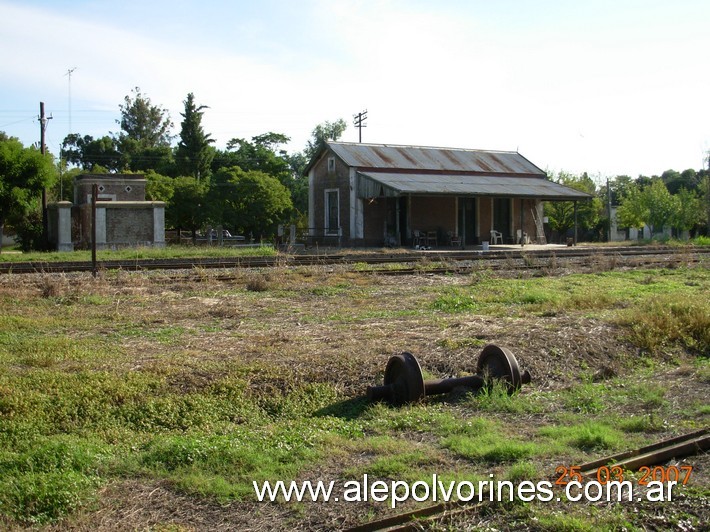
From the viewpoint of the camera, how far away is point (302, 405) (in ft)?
23.0

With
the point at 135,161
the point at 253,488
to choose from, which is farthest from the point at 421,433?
the point at 135,161

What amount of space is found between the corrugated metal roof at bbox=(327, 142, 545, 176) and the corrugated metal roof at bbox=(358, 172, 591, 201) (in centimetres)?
78

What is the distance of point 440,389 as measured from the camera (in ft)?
23.5

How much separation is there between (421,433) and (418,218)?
31.3 metres

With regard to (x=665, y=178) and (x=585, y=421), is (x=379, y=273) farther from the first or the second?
(x=665, y=178)

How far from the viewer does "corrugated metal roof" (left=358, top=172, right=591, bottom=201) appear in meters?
33.7

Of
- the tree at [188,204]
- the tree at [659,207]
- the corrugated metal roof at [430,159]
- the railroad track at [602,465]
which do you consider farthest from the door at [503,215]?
the railroad track at [602,465]

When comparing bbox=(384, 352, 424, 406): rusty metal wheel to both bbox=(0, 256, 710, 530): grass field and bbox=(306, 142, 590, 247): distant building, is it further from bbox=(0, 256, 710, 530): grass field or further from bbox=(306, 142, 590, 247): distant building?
bbox=(306, 142, 590, 247): distant building

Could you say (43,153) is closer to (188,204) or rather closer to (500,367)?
(188,204)

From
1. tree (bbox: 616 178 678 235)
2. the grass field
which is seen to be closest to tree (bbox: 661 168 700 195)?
tree (bbox: 616 178 678 235)

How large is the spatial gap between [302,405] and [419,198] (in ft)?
101

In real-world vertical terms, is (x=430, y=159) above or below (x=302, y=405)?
above
